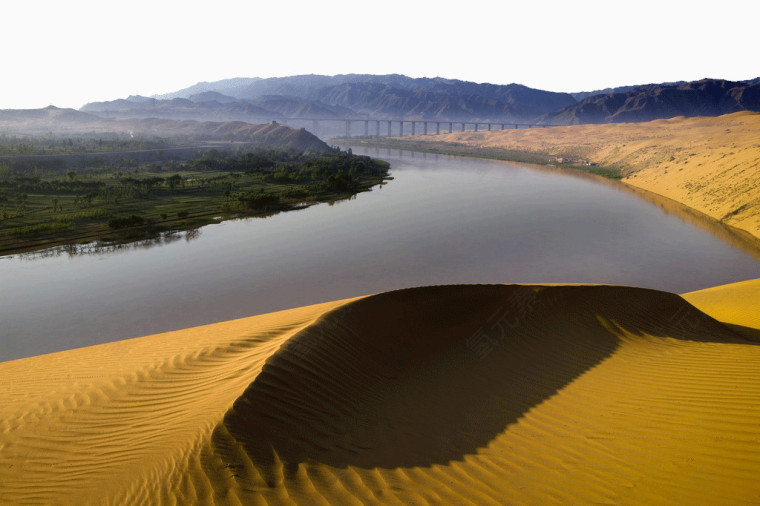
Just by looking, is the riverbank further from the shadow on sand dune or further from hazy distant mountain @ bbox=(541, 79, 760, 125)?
hazy distant mountain @ bbox=(541, 79, 760, 125)

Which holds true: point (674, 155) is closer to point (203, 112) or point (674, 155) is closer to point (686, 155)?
point (686, 155)

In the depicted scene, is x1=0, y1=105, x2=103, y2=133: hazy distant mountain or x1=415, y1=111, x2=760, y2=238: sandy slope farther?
x1=0, y1=105, x2=103, y2=133: hazy distant mountain

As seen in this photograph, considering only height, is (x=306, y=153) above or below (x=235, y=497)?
above

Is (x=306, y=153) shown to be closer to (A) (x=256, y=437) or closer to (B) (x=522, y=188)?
(B) (x=522, y=188)

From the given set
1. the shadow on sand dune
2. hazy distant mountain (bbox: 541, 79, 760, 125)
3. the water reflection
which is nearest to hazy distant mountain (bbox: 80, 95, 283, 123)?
hazy distant mountain (bbox: 541, 79, 760, 125)

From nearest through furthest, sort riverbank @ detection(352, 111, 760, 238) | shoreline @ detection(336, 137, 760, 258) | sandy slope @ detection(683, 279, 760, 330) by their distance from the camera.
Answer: sandy slope @ detection(683, 279, 760, 330)
shoreline @ detection(336, 137, 760, 258)
riverbank @ detection(352, 111, 760, 238)

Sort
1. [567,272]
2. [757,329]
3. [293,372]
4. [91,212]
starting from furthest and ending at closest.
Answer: [91,212] < [567,272] < [757,329] < [293,372]

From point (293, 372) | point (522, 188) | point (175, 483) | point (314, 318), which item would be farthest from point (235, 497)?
point (522, 188)

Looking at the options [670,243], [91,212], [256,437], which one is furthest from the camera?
[91,212]
